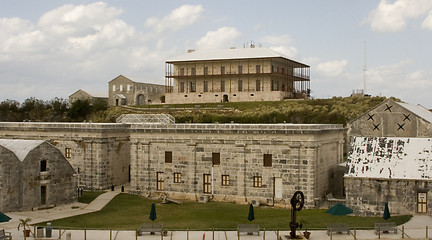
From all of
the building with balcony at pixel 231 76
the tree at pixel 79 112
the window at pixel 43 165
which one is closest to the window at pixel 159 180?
the window at pixel 43 165

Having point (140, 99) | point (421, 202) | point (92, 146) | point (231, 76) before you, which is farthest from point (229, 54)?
point (421, 202)

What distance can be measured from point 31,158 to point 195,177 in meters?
14.0

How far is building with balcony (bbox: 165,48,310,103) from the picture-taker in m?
87.8

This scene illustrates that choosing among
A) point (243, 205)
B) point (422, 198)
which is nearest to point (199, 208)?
point (243, 205)

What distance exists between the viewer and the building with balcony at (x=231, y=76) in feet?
288

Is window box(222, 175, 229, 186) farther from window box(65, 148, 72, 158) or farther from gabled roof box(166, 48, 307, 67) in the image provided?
gabled roof box(166, 48, 307, 67)

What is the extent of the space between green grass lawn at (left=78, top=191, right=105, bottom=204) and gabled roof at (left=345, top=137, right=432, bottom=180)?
75.2ft

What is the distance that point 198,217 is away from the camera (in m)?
36.8

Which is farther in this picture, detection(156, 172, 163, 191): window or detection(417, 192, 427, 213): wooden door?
detection(156, 172, 163, 191): window

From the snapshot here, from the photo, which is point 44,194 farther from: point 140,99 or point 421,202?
point 140,99

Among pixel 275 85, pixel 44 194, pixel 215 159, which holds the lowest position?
pixel 44 194

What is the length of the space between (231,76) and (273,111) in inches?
566

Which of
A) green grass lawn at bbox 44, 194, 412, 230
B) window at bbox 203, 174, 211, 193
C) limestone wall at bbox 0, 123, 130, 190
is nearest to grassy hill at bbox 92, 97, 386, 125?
limestone wall at bbox 0, 123, 130, 190

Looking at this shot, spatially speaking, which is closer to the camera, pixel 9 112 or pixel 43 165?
pixel 43 165
